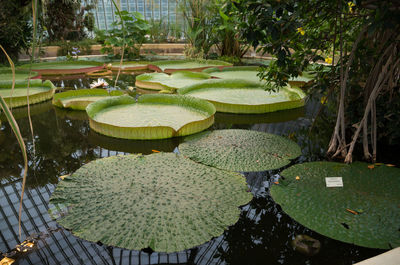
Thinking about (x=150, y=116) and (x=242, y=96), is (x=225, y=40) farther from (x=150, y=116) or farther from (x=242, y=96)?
(x=150, y=116)

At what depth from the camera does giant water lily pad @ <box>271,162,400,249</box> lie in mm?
1319

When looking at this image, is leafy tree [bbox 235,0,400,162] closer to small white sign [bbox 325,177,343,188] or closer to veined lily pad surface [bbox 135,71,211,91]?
small white sign [bbox 325,177,343,188]

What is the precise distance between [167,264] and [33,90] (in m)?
3.29

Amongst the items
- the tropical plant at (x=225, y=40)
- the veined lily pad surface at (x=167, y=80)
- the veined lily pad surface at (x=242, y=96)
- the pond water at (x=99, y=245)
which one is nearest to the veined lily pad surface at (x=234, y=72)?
the veined lily pad surface at (x=167, y=80)

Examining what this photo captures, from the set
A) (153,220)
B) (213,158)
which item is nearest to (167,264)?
(153,220)

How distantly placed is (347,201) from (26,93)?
3.45 metres

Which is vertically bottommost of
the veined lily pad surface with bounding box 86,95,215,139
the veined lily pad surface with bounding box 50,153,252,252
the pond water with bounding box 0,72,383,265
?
the pond water with bounding box 0,72,383,265

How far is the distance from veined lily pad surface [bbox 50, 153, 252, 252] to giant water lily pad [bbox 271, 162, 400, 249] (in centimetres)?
27

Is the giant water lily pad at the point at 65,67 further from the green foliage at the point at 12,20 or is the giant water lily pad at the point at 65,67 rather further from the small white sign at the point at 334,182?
the small white sign at the point at 334,182

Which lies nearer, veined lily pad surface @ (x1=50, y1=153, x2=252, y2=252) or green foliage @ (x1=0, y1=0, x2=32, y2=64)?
veined lily pad surface @ (x1=50, y1=153, x2=252, y2=252)

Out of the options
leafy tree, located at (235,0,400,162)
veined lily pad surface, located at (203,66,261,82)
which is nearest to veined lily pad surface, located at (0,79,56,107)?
veined lily pad surface, located at (203,66,261,82)

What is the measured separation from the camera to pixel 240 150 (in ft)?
6.95

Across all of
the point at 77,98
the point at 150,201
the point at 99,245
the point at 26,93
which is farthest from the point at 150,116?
the point at 26,93

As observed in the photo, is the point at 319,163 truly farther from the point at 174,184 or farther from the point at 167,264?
the point at 167,264
